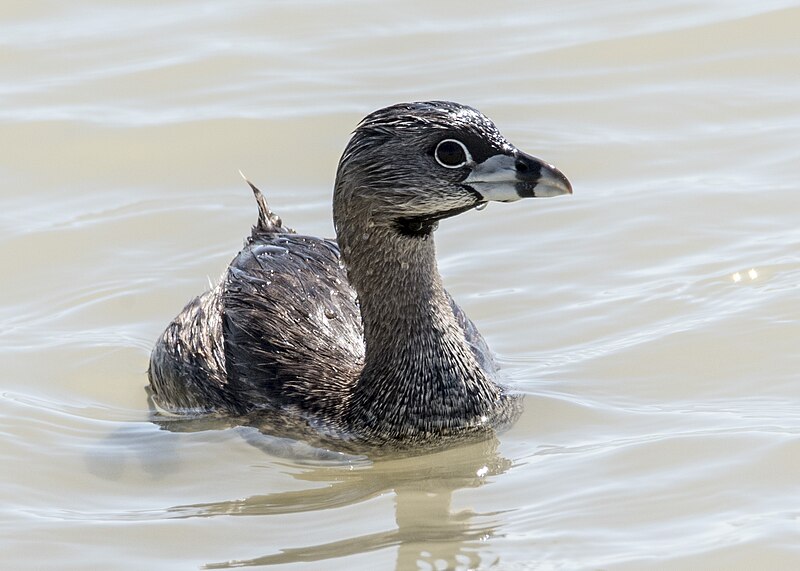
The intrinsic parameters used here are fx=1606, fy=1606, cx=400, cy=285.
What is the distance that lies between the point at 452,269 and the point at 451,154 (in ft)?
9.32

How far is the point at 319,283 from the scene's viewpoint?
9.73 metres

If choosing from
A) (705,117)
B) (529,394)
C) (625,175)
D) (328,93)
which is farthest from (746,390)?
(328,93)

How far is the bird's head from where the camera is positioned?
8.26m

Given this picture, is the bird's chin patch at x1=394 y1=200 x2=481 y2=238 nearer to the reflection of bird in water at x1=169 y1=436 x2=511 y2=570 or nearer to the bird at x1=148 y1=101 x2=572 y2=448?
the bird at x1=148 y1=101 x2=572 y2=448

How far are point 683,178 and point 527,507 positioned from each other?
187 inches

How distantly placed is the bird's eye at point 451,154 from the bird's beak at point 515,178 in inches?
3.2

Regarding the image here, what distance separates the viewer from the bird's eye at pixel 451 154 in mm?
8352

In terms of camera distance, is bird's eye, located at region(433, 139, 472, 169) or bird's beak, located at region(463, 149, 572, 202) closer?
bird's beak, located at region(463, 149, 572, 202)

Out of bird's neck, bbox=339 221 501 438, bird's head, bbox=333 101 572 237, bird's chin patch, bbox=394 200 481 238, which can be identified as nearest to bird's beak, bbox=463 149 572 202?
bird's head, bbox=333 101 572 237

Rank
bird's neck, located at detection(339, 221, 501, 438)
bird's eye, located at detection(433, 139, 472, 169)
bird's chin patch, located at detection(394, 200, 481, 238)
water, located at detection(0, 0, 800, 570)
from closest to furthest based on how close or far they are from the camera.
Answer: water, located at detection(0, 0, 800, 570)
bird's eye, located at detection(433, 139, 472, 169)
bird's chin patch, located at detection(394, 200, 481, 238)
bird's neck, located at detection(339, 221, 501, 438)

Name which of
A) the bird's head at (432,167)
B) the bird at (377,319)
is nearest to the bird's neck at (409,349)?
the bird at (377,319)

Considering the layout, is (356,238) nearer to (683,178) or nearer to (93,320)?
(93,320)

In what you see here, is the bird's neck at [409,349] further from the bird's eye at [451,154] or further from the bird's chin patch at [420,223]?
the bird's eye at [451,154]

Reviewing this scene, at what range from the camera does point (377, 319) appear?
8977mm
